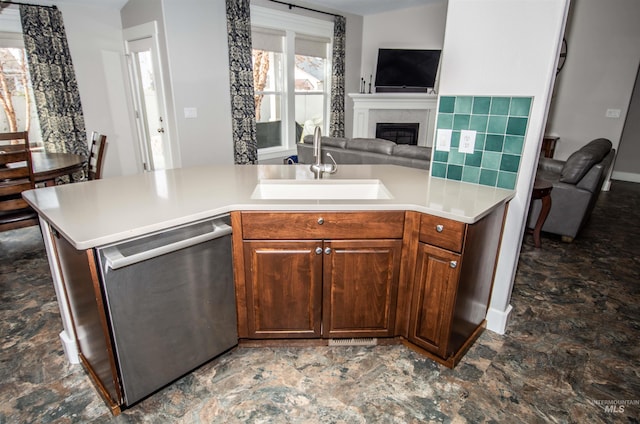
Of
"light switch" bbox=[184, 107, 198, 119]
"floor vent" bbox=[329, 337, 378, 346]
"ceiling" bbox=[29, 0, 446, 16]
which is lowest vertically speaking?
"floor vent" bbox=[329, 337, 378, 346]

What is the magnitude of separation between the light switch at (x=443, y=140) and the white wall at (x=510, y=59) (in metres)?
0.22

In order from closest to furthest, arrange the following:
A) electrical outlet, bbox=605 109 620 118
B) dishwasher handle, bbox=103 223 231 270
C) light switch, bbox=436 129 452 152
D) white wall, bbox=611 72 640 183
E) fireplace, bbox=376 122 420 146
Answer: dishwasher handle, bbox=103 223 231 270 < light switch, bbox=436 129 452 152 < electrical outlet, bbox=605 109 620 118 < white wall, bbox=611 72 640 183 < fireplace, bbox=376 122 420 146

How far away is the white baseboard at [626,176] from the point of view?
6091mm

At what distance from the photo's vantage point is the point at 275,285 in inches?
73.0

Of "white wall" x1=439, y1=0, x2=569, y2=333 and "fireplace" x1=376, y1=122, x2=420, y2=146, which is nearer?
"white wall" x1=439, y1=0, x2=569, y2=333

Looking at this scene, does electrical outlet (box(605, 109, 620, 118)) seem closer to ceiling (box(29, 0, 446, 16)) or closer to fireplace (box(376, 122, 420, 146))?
fireplace (box(376, 122, 420, 146))

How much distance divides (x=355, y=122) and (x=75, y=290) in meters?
5.69

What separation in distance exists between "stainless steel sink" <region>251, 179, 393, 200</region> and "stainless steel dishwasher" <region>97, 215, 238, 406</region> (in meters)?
0.53

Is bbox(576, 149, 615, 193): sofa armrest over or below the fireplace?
below

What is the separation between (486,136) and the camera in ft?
6.57

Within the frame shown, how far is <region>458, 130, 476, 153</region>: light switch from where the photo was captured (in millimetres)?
2054

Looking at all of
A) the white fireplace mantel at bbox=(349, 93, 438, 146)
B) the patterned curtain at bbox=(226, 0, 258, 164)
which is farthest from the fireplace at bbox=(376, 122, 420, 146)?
the patterned curtain at bbox=(226, 0, 258, 164)

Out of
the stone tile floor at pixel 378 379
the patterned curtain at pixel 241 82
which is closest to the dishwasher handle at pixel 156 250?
the stone tile floor at pixel 378 379

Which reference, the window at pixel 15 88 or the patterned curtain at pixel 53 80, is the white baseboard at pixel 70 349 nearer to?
the patterned curtain at pixel 53 80
